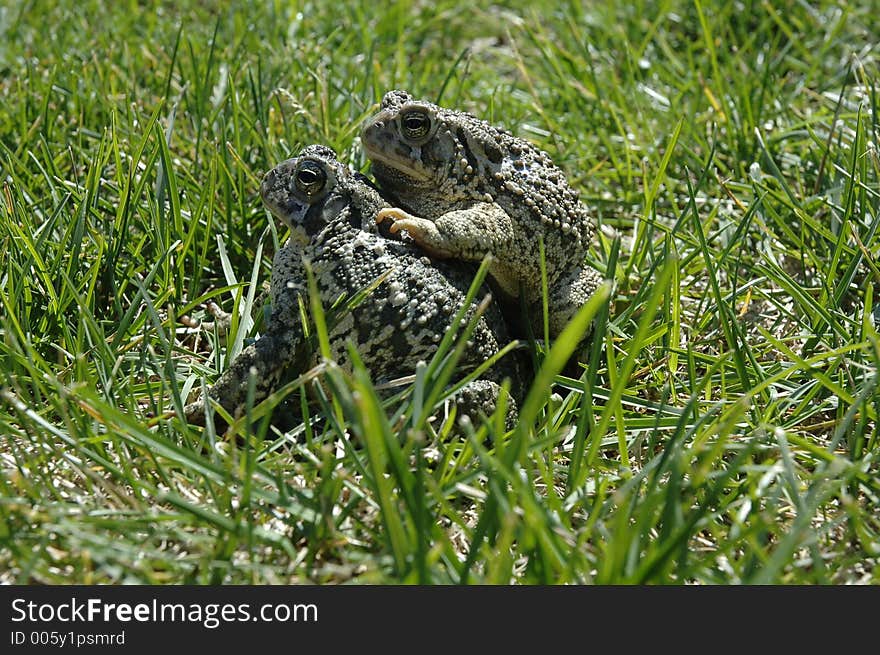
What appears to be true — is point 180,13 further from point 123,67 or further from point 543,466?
point 543,466

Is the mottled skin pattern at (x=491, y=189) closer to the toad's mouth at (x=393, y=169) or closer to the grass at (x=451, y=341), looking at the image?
the toad's mouth at (x=393, y=169)

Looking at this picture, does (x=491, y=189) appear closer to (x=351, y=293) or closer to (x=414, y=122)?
(x=414, y=122)

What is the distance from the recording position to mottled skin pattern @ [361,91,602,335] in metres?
3.70

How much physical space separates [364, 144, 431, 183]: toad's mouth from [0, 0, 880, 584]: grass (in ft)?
1.78

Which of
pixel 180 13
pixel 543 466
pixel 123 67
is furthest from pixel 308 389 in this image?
pixel 180 13

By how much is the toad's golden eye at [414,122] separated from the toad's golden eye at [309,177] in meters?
0.37

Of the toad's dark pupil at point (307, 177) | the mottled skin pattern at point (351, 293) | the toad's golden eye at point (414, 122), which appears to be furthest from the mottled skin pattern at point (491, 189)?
the toad's dark pupil at point (307, 177)

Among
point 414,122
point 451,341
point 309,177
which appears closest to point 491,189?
point 414,122

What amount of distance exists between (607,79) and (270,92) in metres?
2.04

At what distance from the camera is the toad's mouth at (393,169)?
12.3ft

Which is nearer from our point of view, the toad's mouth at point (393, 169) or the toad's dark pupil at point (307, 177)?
the toad's dark pupil at point (307, 177)

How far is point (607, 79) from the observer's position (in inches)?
231

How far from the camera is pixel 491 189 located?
148 inches

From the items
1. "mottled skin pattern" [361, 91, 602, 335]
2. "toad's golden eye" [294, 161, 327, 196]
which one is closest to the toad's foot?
"mottled skin pattern" [361, 91, 602, 335]
